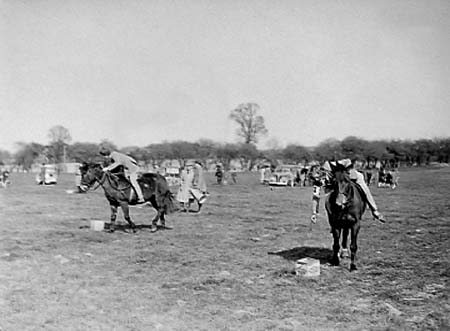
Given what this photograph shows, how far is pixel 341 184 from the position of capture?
686 centimetres

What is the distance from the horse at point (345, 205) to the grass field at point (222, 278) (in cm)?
48

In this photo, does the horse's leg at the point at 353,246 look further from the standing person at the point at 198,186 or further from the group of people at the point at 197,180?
the standing person at the point at 198,186

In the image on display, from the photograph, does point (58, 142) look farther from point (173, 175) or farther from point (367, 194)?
point (367, 194)

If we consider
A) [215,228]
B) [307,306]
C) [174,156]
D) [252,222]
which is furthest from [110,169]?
[174,156]

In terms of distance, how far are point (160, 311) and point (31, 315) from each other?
150 cm

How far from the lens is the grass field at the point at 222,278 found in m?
4.94

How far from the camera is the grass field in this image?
4.94 m

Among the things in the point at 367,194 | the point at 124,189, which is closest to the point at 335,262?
the point at 367,194

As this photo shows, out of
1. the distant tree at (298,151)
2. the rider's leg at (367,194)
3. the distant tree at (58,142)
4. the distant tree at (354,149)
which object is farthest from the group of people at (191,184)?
the rider's leg at (367,194)

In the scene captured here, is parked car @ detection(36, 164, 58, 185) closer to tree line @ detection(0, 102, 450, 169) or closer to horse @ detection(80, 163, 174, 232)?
tree line @ detection(0, 102, 450, 169)

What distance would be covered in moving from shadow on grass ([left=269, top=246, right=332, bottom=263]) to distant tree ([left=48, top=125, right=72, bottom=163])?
13.1m

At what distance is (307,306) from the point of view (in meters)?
5.34

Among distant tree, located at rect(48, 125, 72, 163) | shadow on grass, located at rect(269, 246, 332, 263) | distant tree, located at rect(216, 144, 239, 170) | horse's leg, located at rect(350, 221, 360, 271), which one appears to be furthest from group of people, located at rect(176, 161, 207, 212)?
distant tree, located at rect(216, 144, 239, 170)

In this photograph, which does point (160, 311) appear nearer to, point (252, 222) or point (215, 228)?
point (215, 228)
